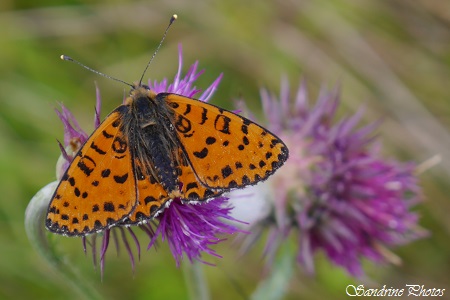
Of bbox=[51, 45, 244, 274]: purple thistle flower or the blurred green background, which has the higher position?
the blurred green background

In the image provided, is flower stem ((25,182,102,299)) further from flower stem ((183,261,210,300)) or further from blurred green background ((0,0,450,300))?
blurred green background ((0,0,450,300))

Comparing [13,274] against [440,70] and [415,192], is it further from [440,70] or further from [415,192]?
[440,70]

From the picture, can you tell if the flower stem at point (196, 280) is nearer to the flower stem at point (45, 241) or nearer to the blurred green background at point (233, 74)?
the flower stem at point (45, 241)

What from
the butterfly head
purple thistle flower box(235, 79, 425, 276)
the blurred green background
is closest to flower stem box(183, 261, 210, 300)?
purple thistle flower box(235, 79, 425, 276)

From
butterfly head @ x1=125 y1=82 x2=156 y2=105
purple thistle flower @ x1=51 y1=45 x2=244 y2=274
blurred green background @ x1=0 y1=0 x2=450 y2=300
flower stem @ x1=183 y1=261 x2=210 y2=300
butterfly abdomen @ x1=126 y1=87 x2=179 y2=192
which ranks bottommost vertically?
flower stem @ x1=183 y1=261 x2=210 y2=300

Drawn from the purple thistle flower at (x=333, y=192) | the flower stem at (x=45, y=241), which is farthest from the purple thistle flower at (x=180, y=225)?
the purple thistle flower at (x=333, y=192)

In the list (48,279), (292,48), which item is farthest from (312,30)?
(48,279)

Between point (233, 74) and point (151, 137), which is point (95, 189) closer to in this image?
point (151, 137)
